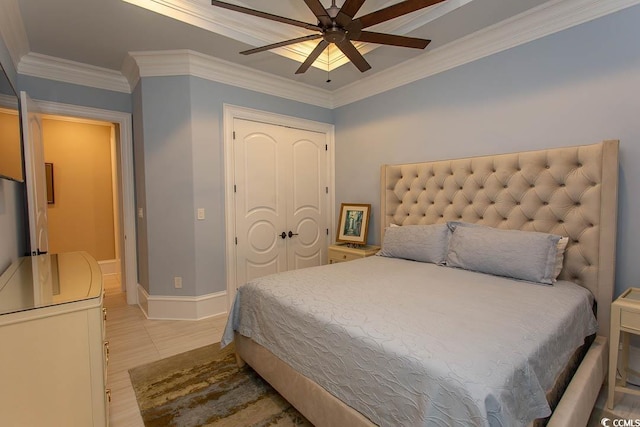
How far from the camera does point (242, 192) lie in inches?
134

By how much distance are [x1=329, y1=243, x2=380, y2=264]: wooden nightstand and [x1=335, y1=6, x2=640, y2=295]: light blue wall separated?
94 centimetres

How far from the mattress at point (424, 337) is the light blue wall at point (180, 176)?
1.25 metres

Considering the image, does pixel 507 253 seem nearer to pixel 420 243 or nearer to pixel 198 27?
pixel 420 243

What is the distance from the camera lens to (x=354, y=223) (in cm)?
371

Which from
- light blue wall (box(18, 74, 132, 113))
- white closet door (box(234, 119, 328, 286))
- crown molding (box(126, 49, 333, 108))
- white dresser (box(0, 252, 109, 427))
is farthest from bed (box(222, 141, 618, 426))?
light blue wall (box(18, 74, 132, 113))

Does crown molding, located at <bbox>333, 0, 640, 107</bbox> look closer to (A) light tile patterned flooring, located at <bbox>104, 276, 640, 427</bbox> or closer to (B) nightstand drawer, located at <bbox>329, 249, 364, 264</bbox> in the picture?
(B) nightstand drawer, located at <bbox>329, 249, 364, 264</bbox>

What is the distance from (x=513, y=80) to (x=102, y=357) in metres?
3.28

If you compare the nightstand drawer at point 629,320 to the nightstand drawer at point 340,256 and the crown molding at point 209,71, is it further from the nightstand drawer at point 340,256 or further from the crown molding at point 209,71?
the crown molding at point 209,71

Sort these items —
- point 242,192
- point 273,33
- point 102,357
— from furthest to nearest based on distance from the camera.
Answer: point 242,192
point 273,33
point 102,357

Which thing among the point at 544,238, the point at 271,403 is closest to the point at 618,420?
the point at 544,238

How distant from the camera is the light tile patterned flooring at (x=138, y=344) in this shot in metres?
1.78

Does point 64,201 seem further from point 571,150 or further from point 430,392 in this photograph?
point 571,150

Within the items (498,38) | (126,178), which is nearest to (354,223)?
(498,38)

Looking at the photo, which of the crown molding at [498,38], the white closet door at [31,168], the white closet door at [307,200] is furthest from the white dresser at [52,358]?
the crown molding at [498,38]
